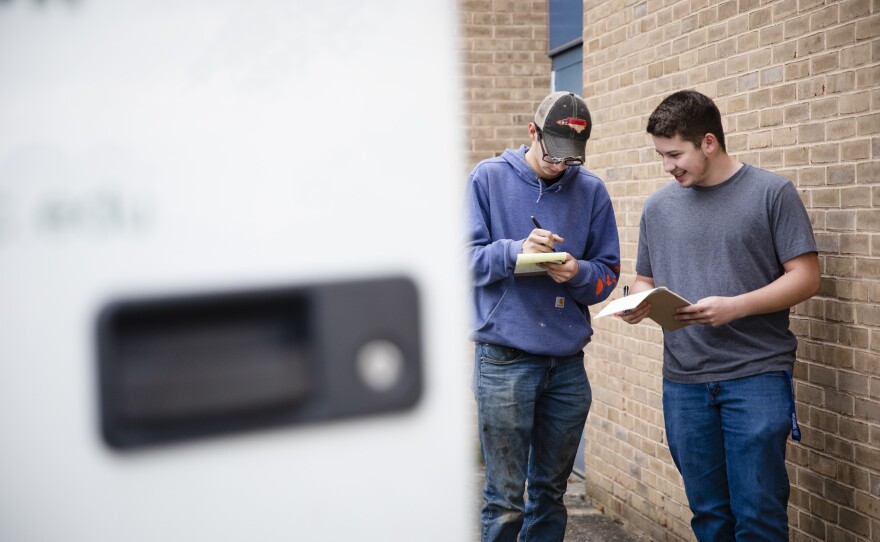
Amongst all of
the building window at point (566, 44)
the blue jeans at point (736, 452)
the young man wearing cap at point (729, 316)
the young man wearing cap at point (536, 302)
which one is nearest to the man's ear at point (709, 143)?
the young man wearing cap at point (729, 316)

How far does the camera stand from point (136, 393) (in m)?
0.92

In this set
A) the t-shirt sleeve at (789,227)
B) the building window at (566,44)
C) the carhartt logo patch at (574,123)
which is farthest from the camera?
the building window at (566,44)

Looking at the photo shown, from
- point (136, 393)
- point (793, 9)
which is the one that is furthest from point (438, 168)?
point (793, 9)

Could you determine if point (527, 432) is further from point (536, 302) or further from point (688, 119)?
point (688, 119)

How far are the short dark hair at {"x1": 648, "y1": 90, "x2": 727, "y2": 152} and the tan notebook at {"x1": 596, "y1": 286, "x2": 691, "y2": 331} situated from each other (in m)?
0.61

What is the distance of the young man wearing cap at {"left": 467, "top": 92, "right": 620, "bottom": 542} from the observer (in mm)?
3643

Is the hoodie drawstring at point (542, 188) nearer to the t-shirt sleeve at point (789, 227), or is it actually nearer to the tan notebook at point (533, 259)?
the tan notebook at point (533, 259)

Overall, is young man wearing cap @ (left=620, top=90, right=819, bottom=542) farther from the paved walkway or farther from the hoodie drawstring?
the paved walkway

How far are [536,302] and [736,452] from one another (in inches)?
36.2

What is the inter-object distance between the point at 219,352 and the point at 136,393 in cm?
9

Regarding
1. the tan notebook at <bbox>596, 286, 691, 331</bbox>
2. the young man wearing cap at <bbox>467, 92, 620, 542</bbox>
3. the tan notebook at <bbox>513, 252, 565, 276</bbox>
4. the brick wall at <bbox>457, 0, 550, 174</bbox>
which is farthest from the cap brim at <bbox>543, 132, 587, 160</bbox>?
the brick wall at <bbox>457, 0, 550, 174</bbox>

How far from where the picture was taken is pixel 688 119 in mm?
3516

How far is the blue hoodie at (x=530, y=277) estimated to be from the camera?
3652mm

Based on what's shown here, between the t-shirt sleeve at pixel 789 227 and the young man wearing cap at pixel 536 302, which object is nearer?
the t-shirt sleeve at pixel 789 227
